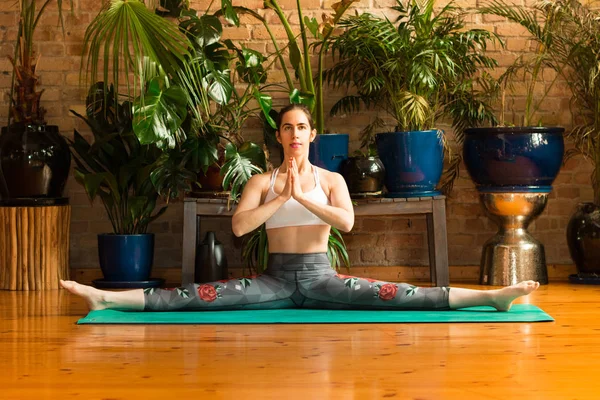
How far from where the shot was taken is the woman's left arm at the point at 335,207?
3857mm

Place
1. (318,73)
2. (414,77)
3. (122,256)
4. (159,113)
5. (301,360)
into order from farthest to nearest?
(318,73) < (122,256) < (414,77) < (159,113) < (301,360)

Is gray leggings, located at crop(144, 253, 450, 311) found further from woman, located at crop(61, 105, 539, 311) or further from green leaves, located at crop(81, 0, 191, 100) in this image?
green leaves, located at crop(81, 0, 191, 100)

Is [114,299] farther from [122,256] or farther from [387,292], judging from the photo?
[122,256]

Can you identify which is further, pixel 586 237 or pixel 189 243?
pixel 586 237

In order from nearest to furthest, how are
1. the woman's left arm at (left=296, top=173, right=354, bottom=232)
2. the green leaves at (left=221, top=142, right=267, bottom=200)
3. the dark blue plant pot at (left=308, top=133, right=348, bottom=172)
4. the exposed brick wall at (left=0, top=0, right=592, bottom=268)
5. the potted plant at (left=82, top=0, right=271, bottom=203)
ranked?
the woman's left arm at (left=296, top=173, right=354, bottom=232) → the potted plant at (left=82, top=0, right=271, bottom=203) → the green leaves at (left=221, top=142, right=267, bottom=200) → the dark blue plant pot at (left=308, top=133, right=348, bottom=172) → the exposed brick wall at (left=0, top=0, right=592, bottom=268)

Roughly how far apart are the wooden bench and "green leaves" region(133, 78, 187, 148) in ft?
1.36

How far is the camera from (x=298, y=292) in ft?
13.2

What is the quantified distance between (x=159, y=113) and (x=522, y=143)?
1.96 m

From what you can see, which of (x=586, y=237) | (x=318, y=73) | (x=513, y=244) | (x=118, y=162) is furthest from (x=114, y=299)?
(x=586, y=237)

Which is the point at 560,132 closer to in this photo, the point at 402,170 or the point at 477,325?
the point at 402,170

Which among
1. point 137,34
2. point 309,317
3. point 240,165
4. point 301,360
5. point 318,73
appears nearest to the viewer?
point 301,360

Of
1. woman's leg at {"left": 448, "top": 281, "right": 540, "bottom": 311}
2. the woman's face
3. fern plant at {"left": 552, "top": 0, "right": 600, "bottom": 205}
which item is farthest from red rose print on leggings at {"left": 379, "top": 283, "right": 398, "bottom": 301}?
fern plant at {"left": 552, "top": 0, "right": 600, "bottom": 205}

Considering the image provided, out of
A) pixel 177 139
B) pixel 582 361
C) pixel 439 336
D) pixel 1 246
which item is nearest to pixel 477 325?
pixel 439 336

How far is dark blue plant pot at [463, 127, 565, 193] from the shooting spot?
5.19 meters
